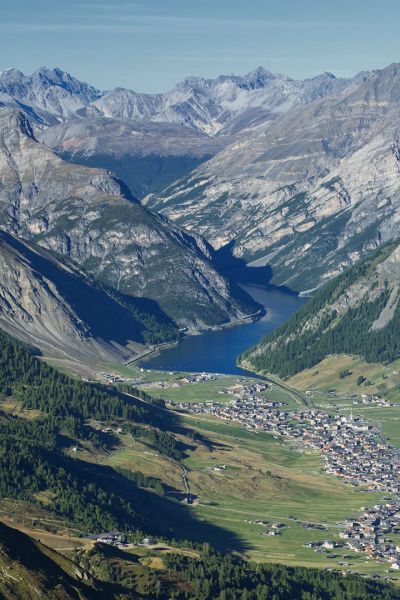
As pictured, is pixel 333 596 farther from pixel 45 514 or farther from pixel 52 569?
pixel 52 569

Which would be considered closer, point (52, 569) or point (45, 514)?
point (52, 569)

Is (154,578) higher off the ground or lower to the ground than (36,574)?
higher

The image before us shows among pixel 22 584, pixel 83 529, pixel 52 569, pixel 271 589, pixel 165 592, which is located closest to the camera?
pixel 22 584

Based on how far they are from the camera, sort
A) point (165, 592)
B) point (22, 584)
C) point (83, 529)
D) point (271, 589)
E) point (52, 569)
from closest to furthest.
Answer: point (22, 584) → point (52, 569) → point (165, 592) → point (271, 589) → point (83, 529)

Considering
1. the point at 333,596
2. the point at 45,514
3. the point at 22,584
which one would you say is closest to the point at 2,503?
the point at 45,514

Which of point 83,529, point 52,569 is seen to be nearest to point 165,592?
point 52,569

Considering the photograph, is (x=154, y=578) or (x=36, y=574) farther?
(x=154, y=578)

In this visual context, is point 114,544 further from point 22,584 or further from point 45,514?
point 22,584

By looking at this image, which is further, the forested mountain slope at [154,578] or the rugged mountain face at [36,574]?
the forested mountain slope at [154,578]

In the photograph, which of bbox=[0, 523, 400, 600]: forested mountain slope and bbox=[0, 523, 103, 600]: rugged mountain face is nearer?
bbox=[0, 523, 103, 600]: rugged mountain face
